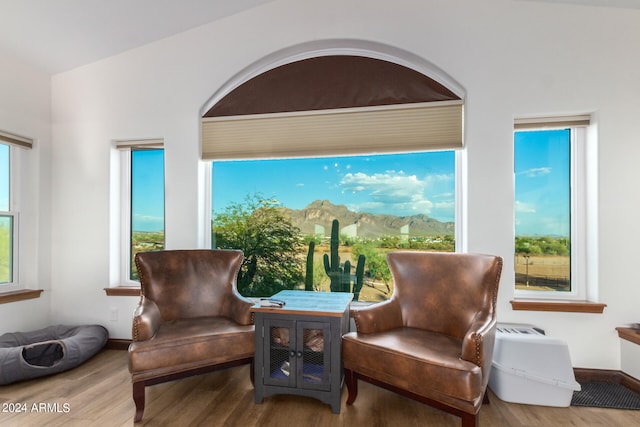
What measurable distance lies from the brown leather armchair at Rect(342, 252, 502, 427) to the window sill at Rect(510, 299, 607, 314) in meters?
0.65

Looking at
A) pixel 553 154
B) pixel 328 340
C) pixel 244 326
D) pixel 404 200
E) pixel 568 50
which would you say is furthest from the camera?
pixel 404 200

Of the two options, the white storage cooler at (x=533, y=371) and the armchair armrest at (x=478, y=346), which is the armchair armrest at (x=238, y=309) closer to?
the armchair armrest at (x=478, y=346)

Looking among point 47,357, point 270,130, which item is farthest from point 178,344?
point 270,130

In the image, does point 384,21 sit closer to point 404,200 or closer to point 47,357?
point 404,200

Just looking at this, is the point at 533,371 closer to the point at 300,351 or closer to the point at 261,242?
the point at 300,351

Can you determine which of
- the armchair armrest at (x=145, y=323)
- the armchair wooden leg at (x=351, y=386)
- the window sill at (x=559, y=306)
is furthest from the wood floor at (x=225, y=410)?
the window sill at (x=559, y=306)

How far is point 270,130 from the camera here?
280 cm

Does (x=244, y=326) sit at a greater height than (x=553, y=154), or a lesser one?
lesser

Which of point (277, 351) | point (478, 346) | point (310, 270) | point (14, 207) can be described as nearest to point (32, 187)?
point (14, 207)

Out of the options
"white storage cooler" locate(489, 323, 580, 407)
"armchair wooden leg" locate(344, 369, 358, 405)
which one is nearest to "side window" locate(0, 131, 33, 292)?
"armchair wooden leg" locate(344, 369, 358, 405)

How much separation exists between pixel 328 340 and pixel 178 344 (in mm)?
893

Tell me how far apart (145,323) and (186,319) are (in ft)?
1.42

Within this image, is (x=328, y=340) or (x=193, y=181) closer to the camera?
(x=328, y=340)

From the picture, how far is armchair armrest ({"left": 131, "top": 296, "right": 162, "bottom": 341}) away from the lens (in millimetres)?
1901
